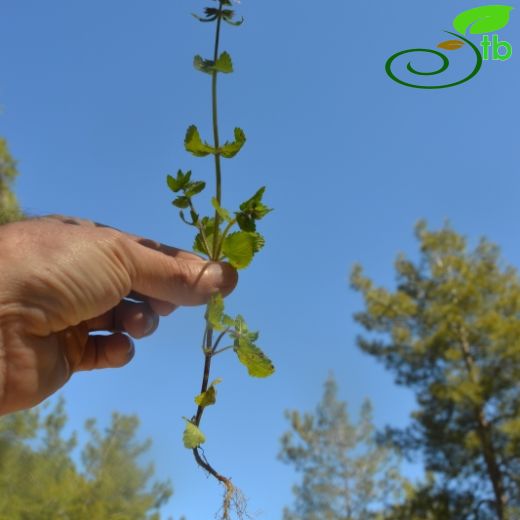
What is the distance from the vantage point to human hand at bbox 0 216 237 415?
0.83m

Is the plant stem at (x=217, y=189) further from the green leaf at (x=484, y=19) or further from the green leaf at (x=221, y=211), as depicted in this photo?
the green leaf at (x=484, y=19)

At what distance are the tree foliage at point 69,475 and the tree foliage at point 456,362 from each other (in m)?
4.06

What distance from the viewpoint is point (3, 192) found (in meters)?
6.53

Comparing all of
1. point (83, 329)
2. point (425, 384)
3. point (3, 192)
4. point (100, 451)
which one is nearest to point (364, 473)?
point (425, 384)

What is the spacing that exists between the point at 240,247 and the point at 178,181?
0.11 meters

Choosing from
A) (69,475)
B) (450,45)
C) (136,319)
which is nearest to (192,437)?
(136,319)

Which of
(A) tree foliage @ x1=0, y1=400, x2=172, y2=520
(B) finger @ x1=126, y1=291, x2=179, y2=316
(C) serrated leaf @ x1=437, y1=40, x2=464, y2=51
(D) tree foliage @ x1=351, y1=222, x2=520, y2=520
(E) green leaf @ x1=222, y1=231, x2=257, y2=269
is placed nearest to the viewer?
(E) green leaf @ x1=222, y1=231, x2=257, y2=269

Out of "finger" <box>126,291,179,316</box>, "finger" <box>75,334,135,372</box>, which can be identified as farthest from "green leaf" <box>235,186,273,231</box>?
"finger" <box>75,334,135,372</box>

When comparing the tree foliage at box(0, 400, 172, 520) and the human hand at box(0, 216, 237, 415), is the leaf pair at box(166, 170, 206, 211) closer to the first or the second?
the human hand at box(0, 216, 237, 415)

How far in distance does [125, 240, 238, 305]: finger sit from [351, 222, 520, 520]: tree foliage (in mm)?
8217

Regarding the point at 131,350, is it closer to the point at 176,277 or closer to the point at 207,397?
the point at 176,277

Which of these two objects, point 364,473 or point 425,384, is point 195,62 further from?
point 364,473

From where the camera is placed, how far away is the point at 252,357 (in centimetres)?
62

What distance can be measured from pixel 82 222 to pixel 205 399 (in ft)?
1.54
